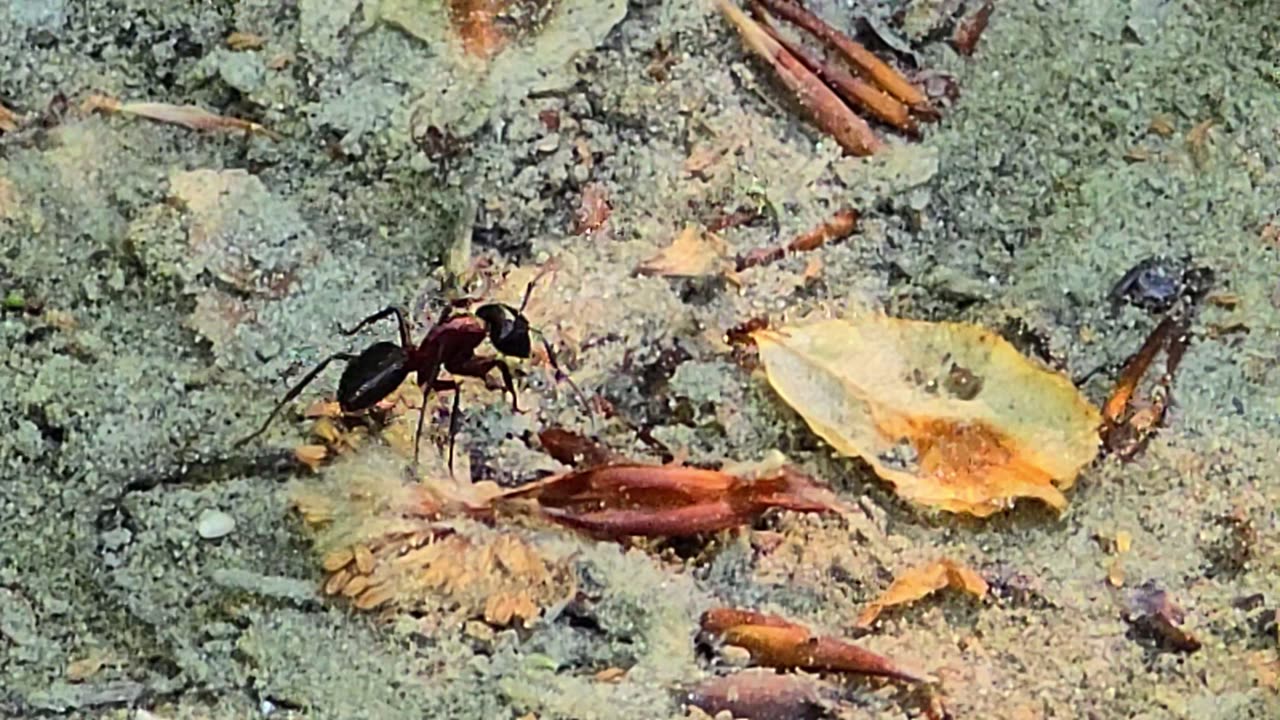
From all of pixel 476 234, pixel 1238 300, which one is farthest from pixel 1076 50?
pixel 476 234

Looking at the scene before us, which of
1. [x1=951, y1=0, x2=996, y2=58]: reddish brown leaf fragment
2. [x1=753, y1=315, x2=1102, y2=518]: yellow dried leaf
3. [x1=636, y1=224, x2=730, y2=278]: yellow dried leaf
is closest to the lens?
[x1=753, y1=315, x2=1102, y2=518]: yellow dried leaf

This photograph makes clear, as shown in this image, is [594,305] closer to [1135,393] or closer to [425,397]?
[425,397]

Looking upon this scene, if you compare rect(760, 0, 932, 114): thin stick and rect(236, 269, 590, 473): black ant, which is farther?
rect(760, 0, 932, 114): thin stick

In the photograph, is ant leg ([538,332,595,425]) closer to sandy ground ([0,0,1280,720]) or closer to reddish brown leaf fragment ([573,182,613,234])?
sandy ground ([0,0,1280,720])

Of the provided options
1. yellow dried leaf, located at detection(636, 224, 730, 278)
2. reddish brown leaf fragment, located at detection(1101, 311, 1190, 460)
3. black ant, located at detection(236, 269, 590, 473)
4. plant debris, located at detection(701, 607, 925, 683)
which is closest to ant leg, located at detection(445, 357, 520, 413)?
black ant, located at detection(236, 269, 590, 473)

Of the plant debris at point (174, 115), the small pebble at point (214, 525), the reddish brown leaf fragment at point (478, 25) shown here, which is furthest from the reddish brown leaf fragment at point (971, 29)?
the small pebble at point (214, 525)

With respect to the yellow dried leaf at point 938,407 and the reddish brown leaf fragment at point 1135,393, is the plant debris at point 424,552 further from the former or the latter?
the reddish brown leaf fragment at point 1135,393
